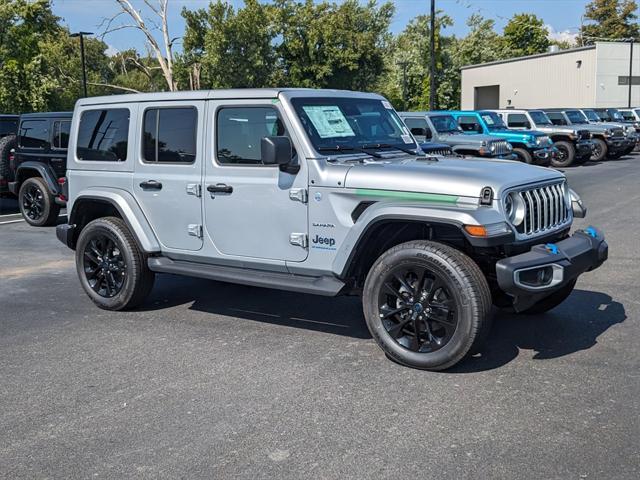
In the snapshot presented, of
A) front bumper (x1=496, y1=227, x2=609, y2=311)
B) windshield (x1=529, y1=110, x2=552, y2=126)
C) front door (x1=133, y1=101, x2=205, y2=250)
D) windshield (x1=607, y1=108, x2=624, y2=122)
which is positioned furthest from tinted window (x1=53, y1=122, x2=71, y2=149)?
windshield (x1=607, y1=108, x2=624, y2=122)

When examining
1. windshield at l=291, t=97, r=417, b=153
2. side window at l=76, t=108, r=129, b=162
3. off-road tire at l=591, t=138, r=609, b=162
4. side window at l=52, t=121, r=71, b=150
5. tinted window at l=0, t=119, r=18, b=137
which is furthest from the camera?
off-road tire at l=591, t=138, r=609, b=162

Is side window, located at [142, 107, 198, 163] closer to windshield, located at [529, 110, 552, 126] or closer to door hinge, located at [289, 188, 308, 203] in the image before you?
door hinge, located at [289, 188, 308, 203]

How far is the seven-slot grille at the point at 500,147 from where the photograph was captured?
17.6 meters

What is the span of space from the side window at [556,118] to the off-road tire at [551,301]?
19.6 meters

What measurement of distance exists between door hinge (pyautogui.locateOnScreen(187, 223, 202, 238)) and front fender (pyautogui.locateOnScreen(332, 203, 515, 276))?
4.46 feet

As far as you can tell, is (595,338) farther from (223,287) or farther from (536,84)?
(536,84)

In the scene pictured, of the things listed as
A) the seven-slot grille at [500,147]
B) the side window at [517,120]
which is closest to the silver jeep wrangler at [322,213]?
the seven-slot grille at [500,147]

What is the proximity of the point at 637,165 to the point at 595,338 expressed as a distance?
2040 centimetres

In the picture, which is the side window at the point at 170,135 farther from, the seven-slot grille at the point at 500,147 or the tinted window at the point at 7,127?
the seven-slot grille at the point at 500,147

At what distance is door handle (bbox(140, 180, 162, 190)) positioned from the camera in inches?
246

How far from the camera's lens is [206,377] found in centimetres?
490

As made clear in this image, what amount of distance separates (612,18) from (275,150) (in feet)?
291

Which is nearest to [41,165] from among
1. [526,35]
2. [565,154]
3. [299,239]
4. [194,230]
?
[194,230]

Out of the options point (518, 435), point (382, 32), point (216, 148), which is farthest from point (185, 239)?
point (382, 32)
